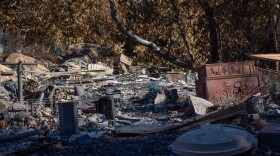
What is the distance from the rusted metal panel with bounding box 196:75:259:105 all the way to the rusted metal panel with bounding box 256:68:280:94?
0.18m

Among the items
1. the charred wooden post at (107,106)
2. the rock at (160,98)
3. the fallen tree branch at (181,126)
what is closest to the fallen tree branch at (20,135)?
the fallen tree branch at (181,126)

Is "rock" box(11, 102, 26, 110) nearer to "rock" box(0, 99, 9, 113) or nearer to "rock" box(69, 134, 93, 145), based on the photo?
"rock" box(0, 99, 9, 113)

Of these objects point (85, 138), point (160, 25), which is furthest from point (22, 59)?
point (85, 138)

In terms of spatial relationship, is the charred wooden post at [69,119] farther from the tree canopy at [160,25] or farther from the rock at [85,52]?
the rock at [85,52]

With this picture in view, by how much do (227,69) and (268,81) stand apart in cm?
84

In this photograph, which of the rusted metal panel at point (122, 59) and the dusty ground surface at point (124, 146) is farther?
the rusted metal panel at point (122, 59)

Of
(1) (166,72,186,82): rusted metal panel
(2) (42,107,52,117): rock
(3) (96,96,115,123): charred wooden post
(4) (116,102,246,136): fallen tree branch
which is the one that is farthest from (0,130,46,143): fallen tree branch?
(1) (166,72,186,82): rusted metal panel

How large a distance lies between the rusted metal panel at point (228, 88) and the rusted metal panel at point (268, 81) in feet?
0.60

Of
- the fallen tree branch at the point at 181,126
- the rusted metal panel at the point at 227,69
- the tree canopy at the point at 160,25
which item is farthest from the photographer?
the tree canopy at the point at 160,25

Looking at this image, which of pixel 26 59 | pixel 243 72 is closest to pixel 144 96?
pixel 243 72

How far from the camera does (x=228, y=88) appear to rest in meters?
9.94

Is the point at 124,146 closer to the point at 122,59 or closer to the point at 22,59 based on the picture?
the point at 22,59

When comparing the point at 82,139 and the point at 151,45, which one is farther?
the point at 151,45

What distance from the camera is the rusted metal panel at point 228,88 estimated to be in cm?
988
